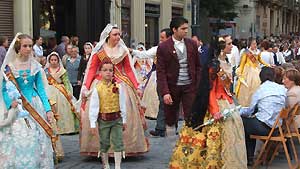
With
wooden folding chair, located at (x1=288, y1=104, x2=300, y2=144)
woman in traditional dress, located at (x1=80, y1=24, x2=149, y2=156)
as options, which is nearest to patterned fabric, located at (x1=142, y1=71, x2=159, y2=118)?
woman in traditional dress, located at (x1=80, y1=24, x2=149, y2=156)

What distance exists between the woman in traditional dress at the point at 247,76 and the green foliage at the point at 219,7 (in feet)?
66.3

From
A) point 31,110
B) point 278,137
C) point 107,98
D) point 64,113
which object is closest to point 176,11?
point 64,113

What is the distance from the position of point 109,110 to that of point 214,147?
1463 mm

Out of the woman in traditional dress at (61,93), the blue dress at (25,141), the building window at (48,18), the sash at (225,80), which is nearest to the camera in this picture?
the blue dress at (25,141)

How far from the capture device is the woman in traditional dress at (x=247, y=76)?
514 inches

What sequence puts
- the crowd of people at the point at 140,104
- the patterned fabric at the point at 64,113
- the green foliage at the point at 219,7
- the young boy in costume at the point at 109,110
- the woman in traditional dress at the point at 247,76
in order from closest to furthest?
the crowd of people at the point at 140,104, the young boy in costume at the point at 109,110, the patterned fabric at the point at 64,113, the woman in traditional dress at the point at 247,76, the green foliage at the point at 219,7

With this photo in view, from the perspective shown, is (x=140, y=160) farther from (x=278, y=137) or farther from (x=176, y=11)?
(x=176, y=11)

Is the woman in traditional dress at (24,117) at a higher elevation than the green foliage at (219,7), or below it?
below

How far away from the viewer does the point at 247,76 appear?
13.4 metres

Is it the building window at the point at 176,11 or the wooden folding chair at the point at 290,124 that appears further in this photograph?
the building window at the point at 176,11

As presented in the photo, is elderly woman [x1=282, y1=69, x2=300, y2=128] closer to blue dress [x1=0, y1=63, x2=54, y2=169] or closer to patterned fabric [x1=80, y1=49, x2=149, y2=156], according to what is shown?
patterned fabric [x1=80, y1=49, x2=149, y2=156]

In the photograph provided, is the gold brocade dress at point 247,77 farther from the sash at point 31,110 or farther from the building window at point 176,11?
the building window at point 176,11

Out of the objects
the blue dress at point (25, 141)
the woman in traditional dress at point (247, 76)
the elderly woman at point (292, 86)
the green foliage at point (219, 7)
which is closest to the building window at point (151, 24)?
the green foliage at point (219, 7)

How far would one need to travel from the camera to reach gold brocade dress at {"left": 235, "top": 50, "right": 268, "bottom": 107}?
42.8ft
